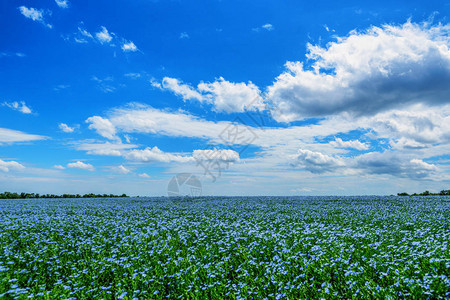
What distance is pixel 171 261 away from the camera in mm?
8922

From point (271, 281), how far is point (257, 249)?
2.99m

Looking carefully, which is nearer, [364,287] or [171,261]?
[364,287]

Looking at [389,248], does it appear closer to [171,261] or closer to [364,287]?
[364,287]

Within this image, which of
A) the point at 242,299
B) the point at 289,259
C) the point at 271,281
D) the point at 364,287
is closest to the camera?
the point at 242,299

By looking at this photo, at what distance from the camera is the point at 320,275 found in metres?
7.47

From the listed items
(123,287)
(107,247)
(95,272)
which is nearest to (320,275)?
(123,287)

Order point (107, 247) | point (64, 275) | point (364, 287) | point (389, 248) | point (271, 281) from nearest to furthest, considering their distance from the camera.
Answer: point (364, 287), point (271, 281), point (64, 275), point (389, 248), point (107, 247)

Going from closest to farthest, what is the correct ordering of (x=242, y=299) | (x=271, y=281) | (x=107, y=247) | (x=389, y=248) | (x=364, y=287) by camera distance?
(x=242, y=299), (x=364, y=287), (x=271, y=281), (x=389, y=248), (x=107, y=247)

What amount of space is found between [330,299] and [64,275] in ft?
22.9

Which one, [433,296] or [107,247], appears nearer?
[433,296]

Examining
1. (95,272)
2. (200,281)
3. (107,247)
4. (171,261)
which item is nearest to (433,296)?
(200,281)

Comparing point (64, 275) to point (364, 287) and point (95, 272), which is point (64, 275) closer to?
point (95, 272)

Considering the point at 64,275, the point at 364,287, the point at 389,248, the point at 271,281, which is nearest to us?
the point at 364,287

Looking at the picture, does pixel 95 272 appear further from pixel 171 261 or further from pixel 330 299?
pixel 330 299
